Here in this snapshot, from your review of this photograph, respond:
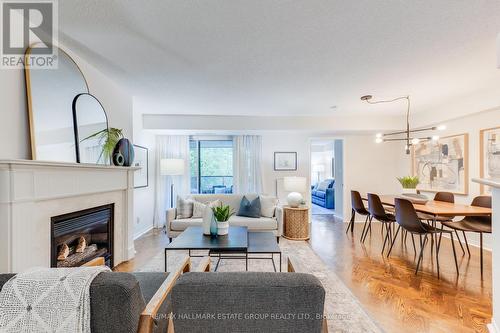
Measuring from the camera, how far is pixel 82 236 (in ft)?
8.00

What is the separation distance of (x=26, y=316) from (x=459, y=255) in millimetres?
4499

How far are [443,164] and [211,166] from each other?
4690mm

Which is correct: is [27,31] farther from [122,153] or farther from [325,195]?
[325,195]

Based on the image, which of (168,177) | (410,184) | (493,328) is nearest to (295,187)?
(410,184)

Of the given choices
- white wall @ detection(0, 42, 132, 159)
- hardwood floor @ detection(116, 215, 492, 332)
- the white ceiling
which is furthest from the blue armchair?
white wall @ detection(0, 42, 132, 159)

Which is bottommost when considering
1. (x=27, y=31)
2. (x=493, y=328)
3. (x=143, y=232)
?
(x=143, y=232)

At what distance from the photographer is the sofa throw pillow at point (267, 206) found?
401 centimetres

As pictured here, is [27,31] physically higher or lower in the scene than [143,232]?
higher

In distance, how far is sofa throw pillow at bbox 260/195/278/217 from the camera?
13.2 feet

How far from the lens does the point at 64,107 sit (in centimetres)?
206

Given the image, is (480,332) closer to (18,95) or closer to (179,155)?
(18,95)

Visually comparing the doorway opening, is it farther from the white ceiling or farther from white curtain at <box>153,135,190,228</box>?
white curtain at <box>153,135,190,228</box>

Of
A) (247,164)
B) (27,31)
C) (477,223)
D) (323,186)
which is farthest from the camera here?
(323,186)

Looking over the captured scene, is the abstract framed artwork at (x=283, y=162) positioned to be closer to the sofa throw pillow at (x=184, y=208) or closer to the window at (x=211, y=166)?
the window at (x=211, y=166)
